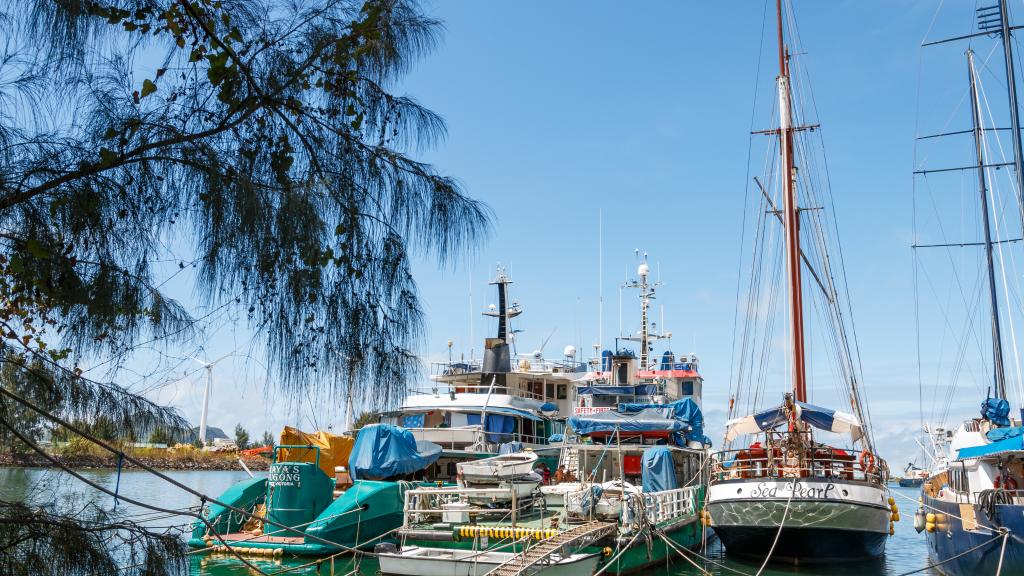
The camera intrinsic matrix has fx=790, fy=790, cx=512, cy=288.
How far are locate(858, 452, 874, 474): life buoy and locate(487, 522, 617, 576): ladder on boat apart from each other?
22.8 ft

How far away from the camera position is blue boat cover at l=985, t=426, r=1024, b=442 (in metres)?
16.0

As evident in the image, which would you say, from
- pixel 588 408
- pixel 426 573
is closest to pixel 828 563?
pixel 426 573

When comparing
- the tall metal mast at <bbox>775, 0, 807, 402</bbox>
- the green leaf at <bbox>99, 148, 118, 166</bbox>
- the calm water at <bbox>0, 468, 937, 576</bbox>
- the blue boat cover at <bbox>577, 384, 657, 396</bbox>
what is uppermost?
the tall metal mast at <bbox>775, 0, 807, 402</bbox>

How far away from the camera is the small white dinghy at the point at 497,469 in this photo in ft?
51.9

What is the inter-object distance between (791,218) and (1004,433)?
31.3ft

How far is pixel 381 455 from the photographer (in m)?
20.0

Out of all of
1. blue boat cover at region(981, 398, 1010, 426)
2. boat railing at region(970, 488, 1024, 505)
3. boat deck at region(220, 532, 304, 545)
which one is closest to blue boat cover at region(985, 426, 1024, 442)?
boat railing at region(970, 488, 1024, 505)

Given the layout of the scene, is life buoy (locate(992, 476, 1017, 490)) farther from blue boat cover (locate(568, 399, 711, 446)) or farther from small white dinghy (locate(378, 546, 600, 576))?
small white dinghy (locate(378, 546, 600, 576))

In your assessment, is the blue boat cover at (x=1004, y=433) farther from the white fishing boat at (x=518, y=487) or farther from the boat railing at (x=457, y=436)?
the boat railing at (x=457, y=436)

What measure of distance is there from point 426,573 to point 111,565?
911 centimetres

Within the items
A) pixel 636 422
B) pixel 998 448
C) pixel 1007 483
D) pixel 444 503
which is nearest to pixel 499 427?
pixel 636 422

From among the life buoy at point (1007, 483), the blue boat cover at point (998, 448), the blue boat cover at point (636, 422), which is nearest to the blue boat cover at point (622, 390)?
the blue boat cover at point (636, 422)

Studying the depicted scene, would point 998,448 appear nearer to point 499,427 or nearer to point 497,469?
point 497,469

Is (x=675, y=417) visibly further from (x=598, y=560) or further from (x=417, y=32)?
(x=417, y=32)
